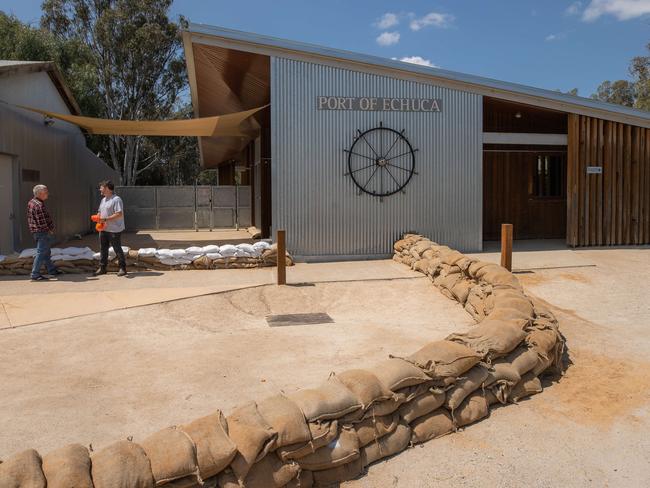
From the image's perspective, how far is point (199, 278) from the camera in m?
9.59

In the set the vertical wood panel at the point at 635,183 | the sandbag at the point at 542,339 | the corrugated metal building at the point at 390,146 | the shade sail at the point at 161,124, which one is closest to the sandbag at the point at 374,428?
the sandbag at the point at 542,339

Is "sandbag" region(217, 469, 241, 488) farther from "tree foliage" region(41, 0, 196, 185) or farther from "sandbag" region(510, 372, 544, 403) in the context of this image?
"tree foliage" region(41, 0, 196, 185)

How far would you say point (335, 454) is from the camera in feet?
11.2

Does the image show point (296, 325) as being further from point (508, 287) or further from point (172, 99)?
point (172, 99)

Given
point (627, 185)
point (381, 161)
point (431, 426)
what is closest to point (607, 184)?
point (627, 185)

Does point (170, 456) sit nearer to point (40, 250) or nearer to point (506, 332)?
point (506, 332)

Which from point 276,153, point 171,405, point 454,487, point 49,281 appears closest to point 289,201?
point 276,153

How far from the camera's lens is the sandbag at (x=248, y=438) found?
→ 3.06m

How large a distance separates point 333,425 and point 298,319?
13.2ft

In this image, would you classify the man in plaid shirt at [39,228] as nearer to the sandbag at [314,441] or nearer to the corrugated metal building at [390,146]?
the corrugated metal building at [390,146]

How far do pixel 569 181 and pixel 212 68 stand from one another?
7.89 metres

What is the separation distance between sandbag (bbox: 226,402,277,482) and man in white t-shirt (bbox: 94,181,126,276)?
6.90 m

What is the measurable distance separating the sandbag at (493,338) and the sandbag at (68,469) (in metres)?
2.82

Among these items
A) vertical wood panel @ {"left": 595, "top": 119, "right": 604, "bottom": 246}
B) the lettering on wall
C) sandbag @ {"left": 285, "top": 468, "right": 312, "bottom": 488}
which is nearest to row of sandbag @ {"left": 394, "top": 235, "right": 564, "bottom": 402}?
sandbag @ {"left": 285, "top": 468, "right": 312, "bottom": 488}
